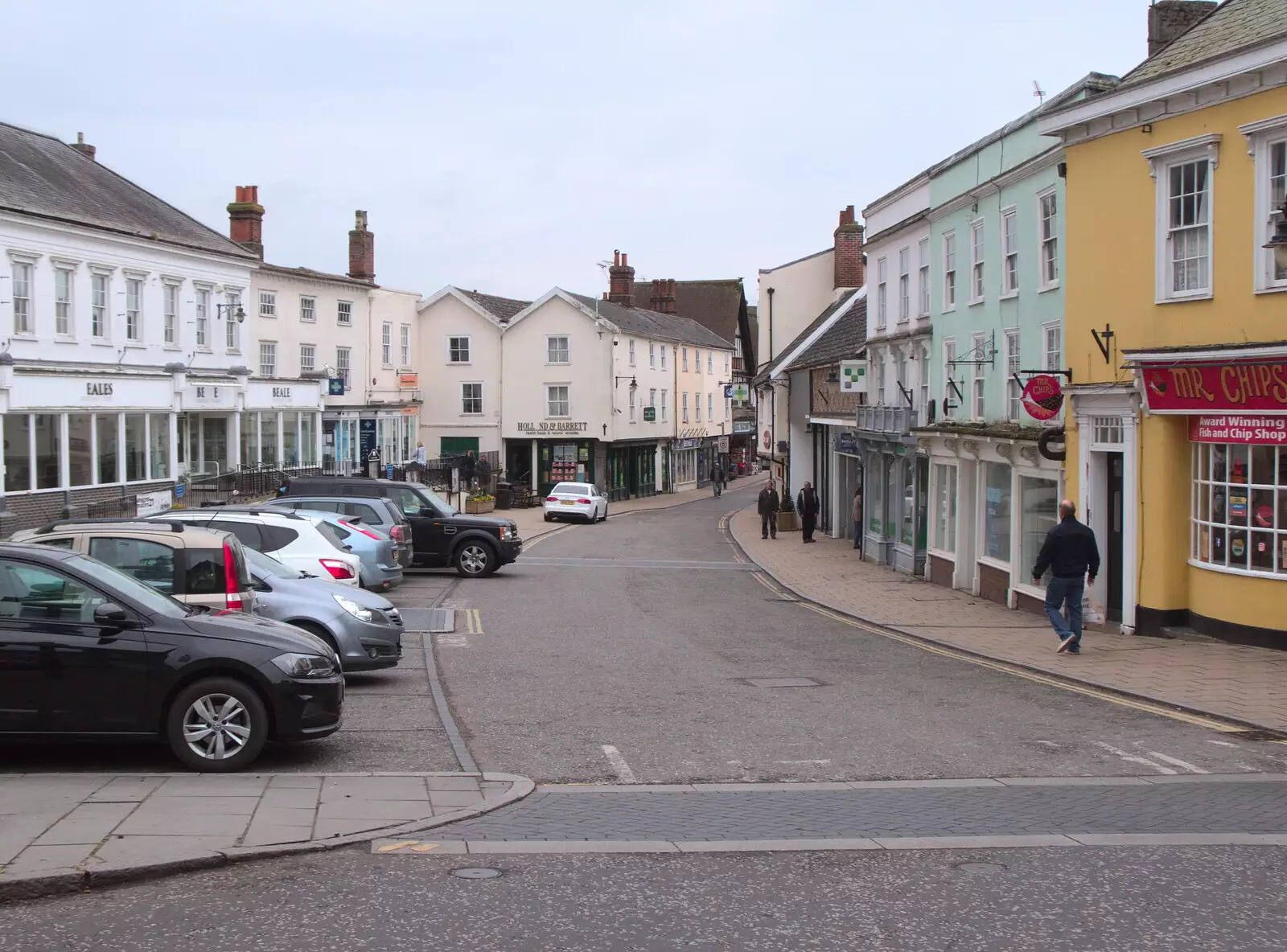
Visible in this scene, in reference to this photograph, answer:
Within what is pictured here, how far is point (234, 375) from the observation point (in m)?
39.6

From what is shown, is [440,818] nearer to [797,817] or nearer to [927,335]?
[797,817]

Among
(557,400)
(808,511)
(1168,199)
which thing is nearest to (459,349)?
(557,400)

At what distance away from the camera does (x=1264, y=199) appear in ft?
54.3

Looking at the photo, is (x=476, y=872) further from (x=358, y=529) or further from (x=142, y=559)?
(x=358, y=529)

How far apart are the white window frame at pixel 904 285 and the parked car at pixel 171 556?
2173 centimetres

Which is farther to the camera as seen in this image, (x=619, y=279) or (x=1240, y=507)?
(x=619, y=279)

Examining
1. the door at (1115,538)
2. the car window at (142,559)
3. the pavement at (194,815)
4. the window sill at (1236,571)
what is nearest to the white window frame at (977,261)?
the door at (1115,538)

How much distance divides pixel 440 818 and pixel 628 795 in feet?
5.32

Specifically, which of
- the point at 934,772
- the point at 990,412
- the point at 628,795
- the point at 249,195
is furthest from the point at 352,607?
the point at 249,195

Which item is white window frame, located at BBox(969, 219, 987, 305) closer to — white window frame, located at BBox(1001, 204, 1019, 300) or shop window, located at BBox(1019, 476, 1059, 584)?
white window frame, located at BBox(1001, 204, 1019, 300)

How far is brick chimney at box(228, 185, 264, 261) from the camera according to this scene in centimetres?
4575

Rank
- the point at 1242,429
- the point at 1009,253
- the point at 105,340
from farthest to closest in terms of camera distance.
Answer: the point at 105,340
the point at 1009,253
the point at 1242,429

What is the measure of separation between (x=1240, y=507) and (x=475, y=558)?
15.7 m

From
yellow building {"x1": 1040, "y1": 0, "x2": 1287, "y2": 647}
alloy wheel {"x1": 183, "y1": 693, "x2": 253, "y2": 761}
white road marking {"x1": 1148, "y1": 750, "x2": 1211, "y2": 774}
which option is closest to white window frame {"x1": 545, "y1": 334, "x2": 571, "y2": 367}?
yellow building {"x1": 1040, "y1": 0, "x2": 1287, "y2": 647}
